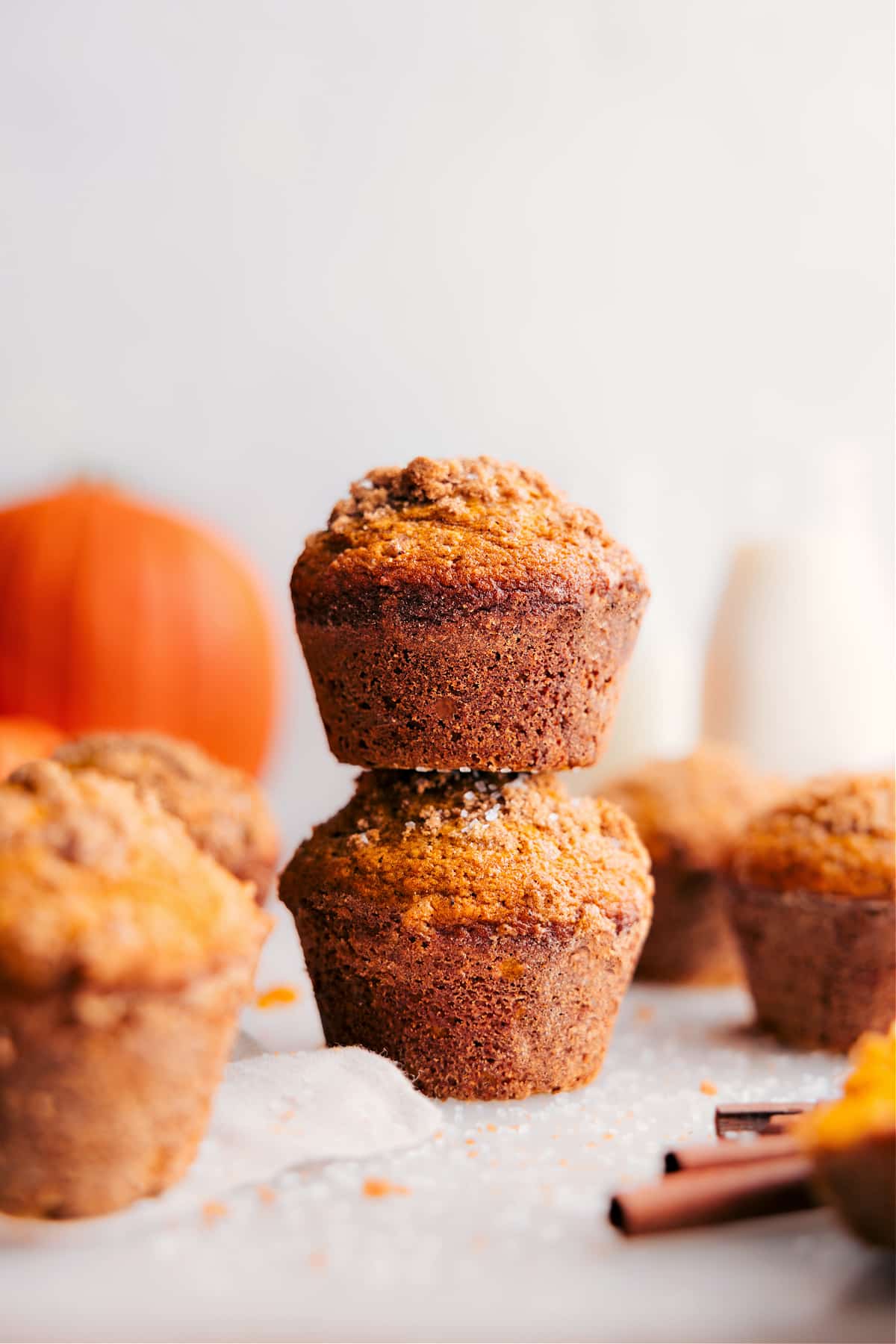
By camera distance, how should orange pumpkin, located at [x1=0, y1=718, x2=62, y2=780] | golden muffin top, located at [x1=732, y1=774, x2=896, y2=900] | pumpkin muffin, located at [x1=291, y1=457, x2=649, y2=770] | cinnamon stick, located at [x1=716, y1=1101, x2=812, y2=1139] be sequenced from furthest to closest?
orange pumpkin, located at [x1=0, y1=718, x2=62, y2=780] → golden muffin top, located at [x1=732, y1=774, x2=896, y2=900] → pumpkin muffin, located at [x1=291, y1=457, x2=649, y2=770] → cinnamon stick, located at [x1=716, y1=1101, x2=812, y2=1139]

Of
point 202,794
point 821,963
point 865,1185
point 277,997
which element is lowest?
point 277,997

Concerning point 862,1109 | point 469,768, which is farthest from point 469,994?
point 862,1109

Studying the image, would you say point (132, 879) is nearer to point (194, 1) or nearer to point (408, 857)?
point (408, 857)

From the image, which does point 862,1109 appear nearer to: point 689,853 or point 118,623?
point 689,853

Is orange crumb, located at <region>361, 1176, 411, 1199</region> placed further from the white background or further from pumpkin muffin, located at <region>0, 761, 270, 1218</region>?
the white background

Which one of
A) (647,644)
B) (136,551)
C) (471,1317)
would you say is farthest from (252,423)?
(471,1317)

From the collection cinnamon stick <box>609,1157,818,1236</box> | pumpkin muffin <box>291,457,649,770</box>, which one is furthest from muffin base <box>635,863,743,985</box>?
cinnamon stick <box>609,1157,818,1236</box>
